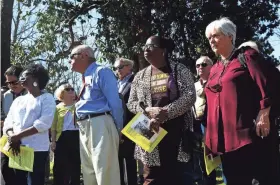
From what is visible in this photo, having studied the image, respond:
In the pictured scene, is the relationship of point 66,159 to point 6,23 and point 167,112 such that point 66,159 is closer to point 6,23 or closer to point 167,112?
point 167,112

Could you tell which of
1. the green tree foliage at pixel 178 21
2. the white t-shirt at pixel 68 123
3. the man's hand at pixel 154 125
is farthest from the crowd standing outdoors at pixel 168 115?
the green tree foliage at pixel 178 21

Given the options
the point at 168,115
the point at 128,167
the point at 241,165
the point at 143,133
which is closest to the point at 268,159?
the point at 241,165

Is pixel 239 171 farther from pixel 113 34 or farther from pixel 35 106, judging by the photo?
pixel 113 34

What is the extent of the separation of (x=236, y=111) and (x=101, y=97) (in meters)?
1.70

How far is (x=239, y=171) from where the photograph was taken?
3.92 m

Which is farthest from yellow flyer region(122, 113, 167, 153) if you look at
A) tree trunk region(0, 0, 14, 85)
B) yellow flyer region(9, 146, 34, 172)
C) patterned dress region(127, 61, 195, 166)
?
tree trunk region(0, 0, 14, 85)

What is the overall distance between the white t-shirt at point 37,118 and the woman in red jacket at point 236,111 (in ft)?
6.48

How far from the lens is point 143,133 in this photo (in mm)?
4680

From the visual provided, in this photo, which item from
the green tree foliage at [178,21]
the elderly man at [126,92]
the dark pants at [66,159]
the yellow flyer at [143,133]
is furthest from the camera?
the green tree foliage at [178,21]

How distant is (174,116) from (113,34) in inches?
375

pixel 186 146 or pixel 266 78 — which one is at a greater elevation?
pixel 266 78

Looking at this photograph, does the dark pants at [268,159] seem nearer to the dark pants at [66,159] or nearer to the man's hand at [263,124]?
the man's hand at [263,124]

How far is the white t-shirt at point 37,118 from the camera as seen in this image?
5.33 metres

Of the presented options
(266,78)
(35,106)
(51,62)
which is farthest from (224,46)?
(51,62)
